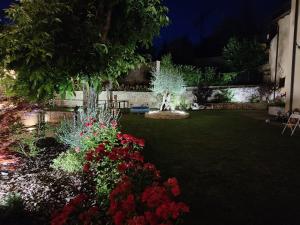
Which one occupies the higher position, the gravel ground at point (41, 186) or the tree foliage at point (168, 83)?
the tree foliage at point (168, 83)

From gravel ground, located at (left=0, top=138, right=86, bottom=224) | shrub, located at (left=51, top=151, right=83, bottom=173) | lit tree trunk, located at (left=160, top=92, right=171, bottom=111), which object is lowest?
gravel ground, located at (left=0, top=138, right=86, bottom=224)

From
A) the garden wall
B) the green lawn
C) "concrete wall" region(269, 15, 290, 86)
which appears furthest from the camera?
the garden wall

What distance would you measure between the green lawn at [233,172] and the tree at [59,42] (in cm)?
211

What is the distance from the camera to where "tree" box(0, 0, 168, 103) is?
3.47 metres

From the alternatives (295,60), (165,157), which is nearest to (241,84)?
(295,60)

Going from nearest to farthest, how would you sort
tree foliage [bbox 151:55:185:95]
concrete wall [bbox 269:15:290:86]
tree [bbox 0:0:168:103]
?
tree [bbox 0:0:168:103] < tree foliage [bbox 151:55:185:95] < concrete wall [bbox 269:15:290:86]

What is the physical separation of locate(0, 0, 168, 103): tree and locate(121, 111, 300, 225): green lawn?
2.11 m

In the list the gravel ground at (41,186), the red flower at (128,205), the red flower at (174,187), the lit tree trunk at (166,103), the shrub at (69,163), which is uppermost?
the lit tree trunk at (166,103)

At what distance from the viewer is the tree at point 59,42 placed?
3473mm

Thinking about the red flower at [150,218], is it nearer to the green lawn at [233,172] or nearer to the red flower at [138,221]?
the red flower at [138,221]

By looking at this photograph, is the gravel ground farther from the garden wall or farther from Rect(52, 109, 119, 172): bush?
the garden wall

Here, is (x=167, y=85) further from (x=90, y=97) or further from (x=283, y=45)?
(x=90, y=97)

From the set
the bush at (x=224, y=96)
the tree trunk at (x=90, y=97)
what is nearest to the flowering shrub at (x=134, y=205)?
the tree trunk at (x=90, y=97)

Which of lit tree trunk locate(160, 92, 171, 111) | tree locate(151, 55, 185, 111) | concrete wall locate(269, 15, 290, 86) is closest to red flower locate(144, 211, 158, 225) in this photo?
tree locate(151, 55, 185, 111)
